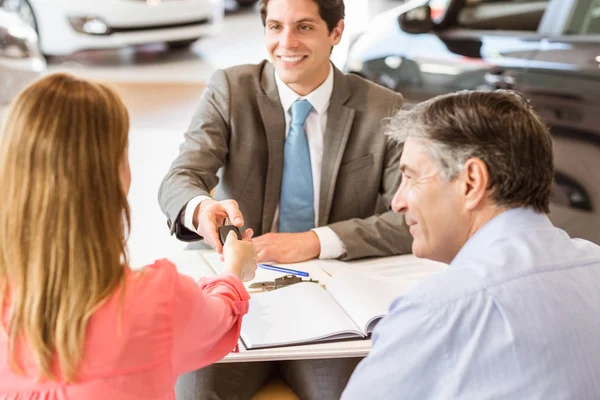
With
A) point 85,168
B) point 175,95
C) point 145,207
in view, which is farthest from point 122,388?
point 175,95

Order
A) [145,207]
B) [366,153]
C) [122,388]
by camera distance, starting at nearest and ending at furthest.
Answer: [122,388] → [366,153] → [145,207]

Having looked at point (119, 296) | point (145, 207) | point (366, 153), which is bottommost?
point (145, 207)

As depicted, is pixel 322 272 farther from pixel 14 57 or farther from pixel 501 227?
pixel 14 57

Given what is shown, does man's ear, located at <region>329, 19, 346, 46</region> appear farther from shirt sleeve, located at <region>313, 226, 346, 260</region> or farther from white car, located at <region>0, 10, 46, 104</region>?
white car, located at <region>0, 10, 46, 104</region>

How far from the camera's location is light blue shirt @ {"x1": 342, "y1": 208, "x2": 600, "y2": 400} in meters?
1.27

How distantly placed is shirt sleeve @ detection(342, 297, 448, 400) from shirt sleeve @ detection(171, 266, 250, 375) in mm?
306

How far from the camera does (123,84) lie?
6.73m

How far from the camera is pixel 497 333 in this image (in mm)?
1282

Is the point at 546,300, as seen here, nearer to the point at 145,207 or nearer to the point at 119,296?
the point at 119,296

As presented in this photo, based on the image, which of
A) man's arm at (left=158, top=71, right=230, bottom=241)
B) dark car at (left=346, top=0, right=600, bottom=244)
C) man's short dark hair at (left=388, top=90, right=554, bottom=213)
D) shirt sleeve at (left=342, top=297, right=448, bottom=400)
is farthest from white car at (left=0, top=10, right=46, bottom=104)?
shirt sleeve at (left=342, top=297, right=448, bottom=400)

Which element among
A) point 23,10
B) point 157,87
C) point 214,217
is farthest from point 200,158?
point 23,10

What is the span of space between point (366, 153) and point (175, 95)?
4.26 metres

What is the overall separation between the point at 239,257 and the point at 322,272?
15.3 inches

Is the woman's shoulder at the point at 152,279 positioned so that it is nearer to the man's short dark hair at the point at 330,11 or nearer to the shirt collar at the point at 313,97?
the shirt collar at the point at 313,97
